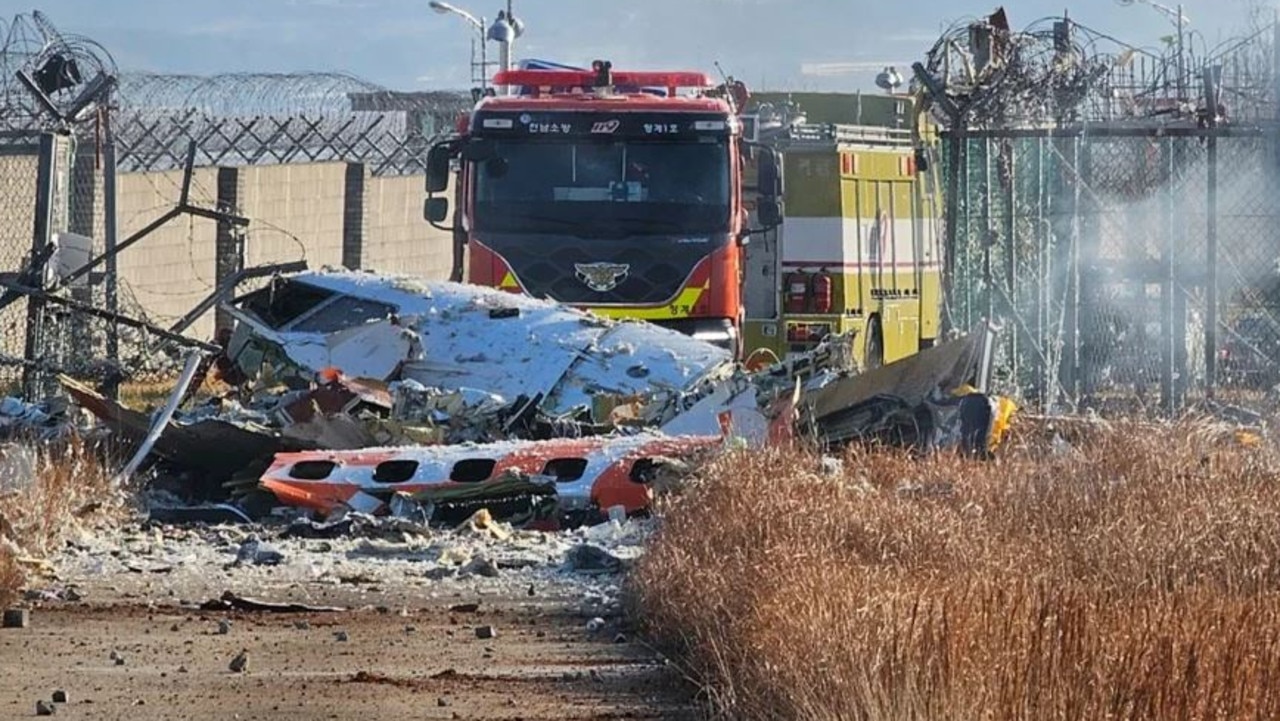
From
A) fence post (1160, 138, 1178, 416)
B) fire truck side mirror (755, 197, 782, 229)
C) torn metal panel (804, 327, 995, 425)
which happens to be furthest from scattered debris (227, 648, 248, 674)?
fire truck side mirror (755, 197, 782, 229)

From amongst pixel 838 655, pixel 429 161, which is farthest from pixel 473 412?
pixel 838 655

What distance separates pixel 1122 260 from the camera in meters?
20.5

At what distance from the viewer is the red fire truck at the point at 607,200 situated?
1956 centimetres

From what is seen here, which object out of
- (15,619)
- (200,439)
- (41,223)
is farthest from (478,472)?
(15,619)

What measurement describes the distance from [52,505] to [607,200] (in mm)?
8128

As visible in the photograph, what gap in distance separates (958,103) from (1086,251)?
314 cm

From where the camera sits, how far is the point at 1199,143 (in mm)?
20359

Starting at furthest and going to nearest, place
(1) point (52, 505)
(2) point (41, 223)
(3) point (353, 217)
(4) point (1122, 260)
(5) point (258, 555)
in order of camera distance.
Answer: (3) point (353, 217) → (4) point (1122, 260) → (2) point (41, 223) → (5) point (258, 555) → (1) point (52, 505)

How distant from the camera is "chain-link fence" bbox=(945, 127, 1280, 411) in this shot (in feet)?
61.5

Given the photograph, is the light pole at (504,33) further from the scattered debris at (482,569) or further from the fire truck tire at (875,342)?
the scattered debris at (482,569)

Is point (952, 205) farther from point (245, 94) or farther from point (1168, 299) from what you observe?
point (245, 94)

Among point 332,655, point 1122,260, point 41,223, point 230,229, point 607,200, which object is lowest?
point 332,655

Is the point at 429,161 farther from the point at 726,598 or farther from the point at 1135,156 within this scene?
the point at 726,598

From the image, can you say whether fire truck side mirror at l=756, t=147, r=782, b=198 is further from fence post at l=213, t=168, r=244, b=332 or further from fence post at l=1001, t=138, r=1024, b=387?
fence post at l=213, t=168, r=244, b=332
